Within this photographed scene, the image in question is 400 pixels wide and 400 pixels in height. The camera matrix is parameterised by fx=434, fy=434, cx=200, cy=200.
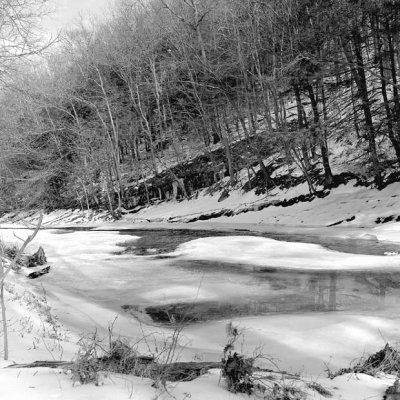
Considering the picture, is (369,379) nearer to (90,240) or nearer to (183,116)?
(90,240)

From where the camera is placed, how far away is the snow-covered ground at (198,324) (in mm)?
2883

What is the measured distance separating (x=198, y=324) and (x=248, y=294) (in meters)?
1.85

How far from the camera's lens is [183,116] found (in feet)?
120

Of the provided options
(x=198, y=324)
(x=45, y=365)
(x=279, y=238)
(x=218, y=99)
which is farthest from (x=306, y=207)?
(x=45, y=365)

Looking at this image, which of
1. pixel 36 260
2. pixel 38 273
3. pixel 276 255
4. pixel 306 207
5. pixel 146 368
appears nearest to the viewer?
pixel 146 368

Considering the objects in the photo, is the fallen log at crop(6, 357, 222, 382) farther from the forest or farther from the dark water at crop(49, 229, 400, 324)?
the forest

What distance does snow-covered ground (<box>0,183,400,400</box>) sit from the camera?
9.46 ft

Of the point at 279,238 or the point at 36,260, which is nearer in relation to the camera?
the point at 36,260

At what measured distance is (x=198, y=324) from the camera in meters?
6.31

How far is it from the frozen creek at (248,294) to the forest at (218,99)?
16.1 feet

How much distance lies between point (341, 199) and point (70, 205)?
28691 millimetres

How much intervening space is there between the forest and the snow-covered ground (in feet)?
12.3

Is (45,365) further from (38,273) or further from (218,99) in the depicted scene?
(218,99)

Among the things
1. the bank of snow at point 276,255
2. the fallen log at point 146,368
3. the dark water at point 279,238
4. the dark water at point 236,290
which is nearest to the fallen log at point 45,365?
the fallen log at point 146,368
